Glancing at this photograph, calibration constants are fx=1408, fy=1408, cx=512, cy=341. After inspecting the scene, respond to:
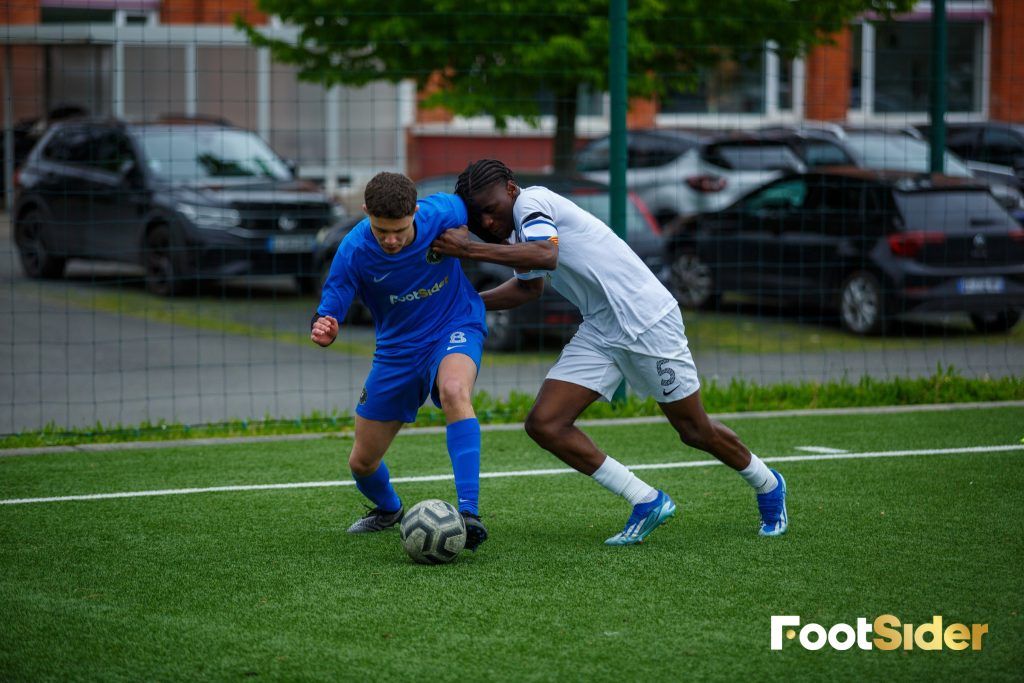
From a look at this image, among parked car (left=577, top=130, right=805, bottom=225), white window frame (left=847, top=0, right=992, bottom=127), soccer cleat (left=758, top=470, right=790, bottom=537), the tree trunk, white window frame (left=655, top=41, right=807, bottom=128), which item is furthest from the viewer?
white window frame (left=655, top=41, right=807, bottom=128)

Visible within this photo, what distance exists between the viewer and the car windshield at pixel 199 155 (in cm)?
1538

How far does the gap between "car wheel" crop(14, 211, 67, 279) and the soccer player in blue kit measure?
34.1 ft

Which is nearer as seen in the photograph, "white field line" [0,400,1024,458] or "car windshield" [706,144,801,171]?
"white field line" [0,400,1024,458]

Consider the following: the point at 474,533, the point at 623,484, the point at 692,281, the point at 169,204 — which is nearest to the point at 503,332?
the point at 692,281

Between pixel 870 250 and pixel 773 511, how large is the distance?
7557 mm

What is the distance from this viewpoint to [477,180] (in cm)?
598

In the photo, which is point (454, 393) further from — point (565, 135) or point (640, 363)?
point (565, 135)

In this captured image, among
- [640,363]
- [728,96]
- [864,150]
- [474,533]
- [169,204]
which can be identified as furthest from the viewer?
[728,96]

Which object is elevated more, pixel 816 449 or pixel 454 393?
pixel 454 393

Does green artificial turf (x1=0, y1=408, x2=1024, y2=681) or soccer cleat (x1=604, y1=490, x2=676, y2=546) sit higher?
soccer cleat (x1=604, y1=490, x2=676, y2=546)

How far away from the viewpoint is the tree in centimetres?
1314

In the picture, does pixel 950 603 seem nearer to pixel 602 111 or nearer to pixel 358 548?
pixel 358 548

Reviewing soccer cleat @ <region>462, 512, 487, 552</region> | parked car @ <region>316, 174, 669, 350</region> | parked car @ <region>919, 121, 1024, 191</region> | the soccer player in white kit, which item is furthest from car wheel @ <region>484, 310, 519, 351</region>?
parked car @ <region>919, 121, 1024, 191</region>

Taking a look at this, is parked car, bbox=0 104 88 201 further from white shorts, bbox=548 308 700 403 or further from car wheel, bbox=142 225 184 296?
white shorts, bbox=548 308 700 403
